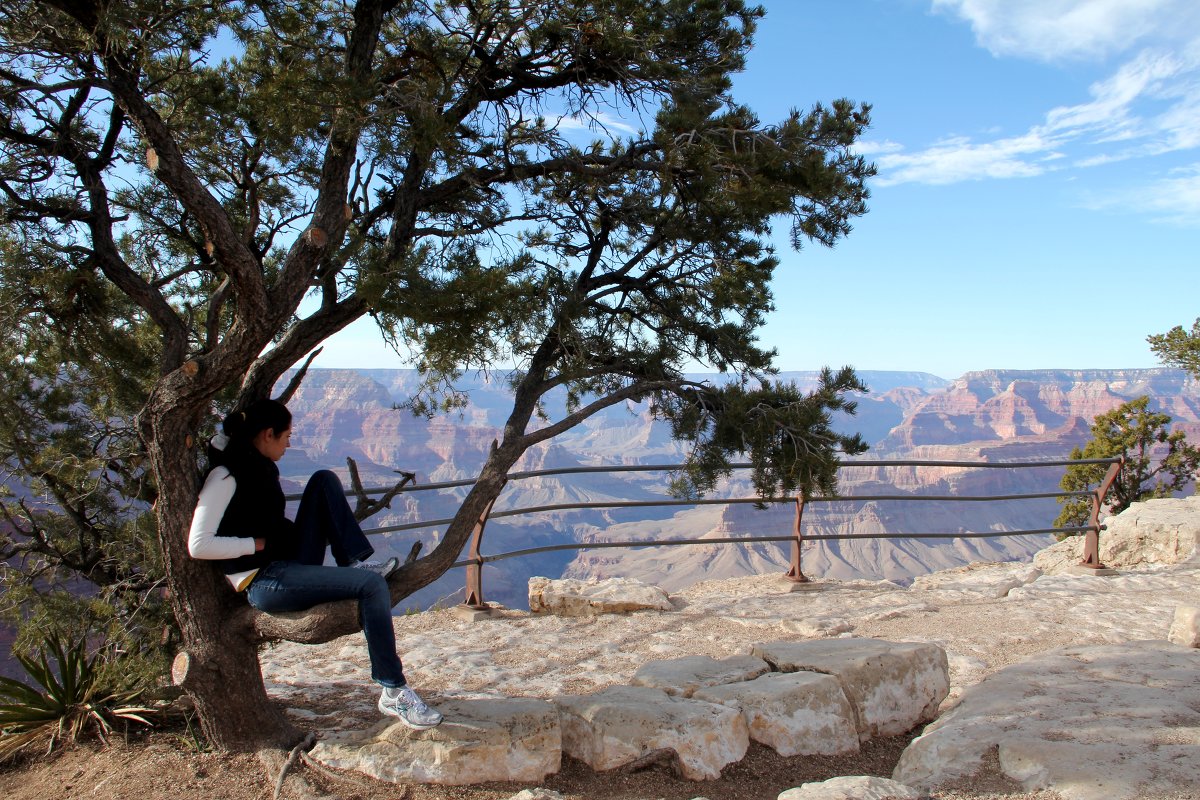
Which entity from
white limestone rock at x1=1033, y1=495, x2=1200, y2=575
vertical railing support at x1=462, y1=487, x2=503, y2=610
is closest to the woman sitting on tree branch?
vertical railing support at x1=462, y1=487, x2=503, y2=610

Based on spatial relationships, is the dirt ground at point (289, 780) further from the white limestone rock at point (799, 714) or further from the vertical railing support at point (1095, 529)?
the vertical railing support at point (1095, 529)

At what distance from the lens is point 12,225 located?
3824 mm

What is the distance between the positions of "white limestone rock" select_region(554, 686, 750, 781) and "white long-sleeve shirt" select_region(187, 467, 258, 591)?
5.32 ft

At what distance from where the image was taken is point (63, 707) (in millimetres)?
3848

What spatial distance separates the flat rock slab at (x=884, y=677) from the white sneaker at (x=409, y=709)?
2.08m

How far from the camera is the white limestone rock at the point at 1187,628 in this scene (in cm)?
479

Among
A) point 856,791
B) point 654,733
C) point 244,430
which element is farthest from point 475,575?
point 856,791

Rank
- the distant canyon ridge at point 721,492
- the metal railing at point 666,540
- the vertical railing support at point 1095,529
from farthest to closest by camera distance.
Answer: the distant canyon ridge at point 721,492 < the vertical railing support at point 1095,529 < the metal railing at point 666,540

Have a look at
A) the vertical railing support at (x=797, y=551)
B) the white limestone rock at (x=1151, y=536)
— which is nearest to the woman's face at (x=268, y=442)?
the vertical railing support at (x=797, y=551)

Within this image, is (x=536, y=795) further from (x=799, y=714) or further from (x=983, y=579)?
(x=983, y=579)

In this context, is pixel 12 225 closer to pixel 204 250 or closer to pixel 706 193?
pixel 204 250

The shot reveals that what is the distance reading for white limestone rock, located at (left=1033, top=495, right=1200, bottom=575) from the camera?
858cm

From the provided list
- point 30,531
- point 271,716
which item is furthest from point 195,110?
point 271,716

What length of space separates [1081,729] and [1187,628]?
2.13 m
